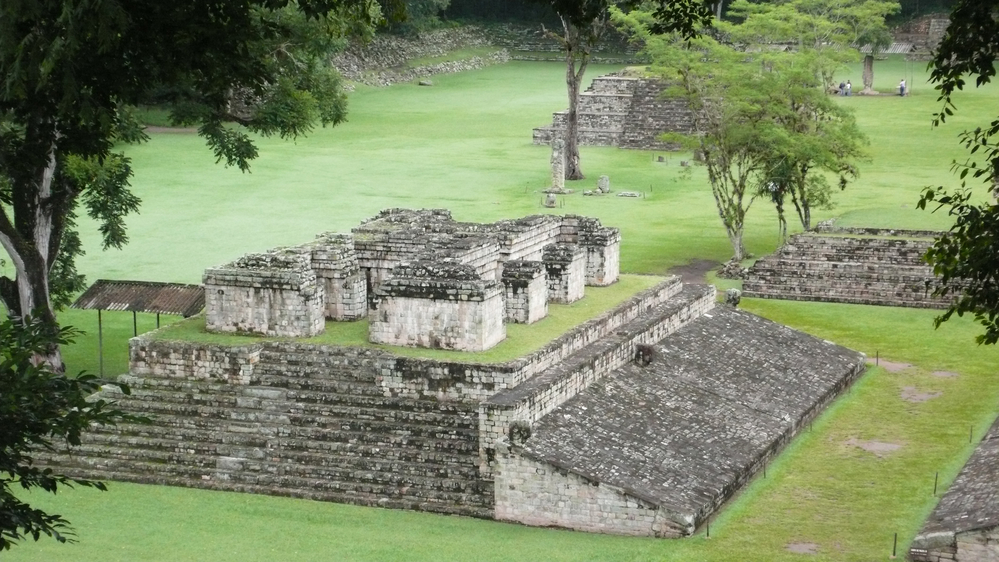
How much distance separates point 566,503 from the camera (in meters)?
17.0

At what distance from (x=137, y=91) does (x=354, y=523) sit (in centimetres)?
522

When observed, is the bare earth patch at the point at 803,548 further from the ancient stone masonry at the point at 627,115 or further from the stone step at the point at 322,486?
the ancient stone masonry at the point at 627,115

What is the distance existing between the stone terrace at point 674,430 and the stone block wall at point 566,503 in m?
0.01

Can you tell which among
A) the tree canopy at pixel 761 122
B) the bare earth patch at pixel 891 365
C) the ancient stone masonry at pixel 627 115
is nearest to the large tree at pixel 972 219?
the bare earth patch at pixel 891 365

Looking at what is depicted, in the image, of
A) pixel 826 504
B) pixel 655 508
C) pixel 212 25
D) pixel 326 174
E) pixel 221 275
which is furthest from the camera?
pixel 326 174

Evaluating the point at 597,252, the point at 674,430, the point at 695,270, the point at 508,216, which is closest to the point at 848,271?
the point at 695,270

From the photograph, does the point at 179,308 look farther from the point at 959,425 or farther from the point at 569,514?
the point at 959,425

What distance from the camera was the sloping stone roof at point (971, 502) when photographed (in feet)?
51.1

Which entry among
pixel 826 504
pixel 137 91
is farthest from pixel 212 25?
pixel 826 504

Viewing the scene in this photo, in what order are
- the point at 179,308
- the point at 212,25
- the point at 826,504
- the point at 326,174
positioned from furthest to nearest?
the point at 326,174 < the point at 179,308 < the point at 826,504 < the point at 212,25

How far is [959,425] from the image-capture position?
832 inches

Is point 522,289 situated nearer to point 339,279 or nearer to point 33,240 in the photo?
point 339,279

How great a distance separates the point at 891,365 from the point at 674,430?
6.73m

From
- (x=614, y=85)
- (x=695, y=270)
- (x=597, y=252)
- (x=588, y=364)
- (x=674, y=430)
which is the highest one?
(x=614, y=85)
